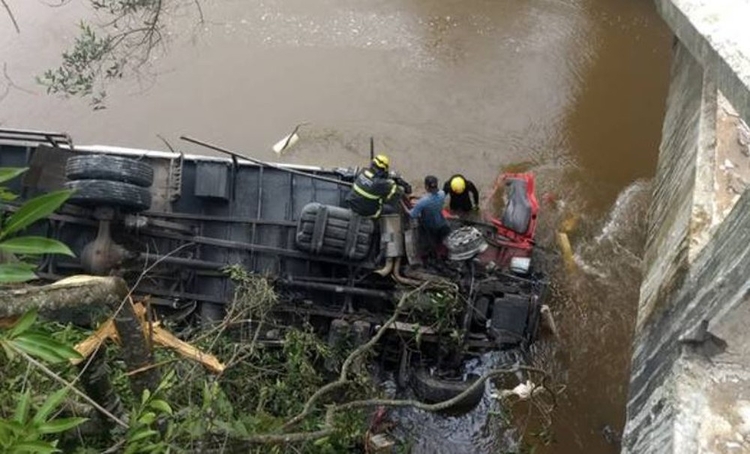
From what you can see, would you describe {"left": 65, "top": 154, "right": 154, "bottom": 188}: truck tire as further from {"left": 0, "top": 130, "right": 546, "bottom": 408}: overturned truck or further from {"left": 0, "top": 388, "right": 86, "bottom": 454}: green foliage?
{"left": 0, "top": 388, "right": 86, "bottom": 454}: green foliage

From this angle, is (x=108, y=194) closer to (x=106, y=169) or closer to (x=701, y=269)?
(x=106, y=169)

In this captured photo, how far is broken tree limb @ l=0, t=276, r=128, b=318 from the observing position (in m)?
2.65

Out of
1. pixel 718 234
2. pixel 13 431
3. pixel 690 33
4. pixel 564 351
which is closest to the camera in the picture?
pixel 13 431

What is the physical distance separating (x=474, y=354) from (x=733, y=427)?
295cm

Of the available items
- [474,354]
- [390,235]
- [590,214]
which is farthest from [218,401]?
[590,214]

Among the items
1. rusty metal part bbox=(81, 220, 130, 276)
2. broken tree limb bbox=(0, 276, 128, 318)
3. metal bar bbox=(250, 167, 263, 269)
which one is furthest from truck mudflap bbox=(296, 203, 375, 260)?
broken tree limb bbox=(0, 276, 128, 318)

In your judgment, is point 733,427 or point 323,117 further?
point 323,117

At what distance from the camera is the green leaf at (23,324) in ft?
8.05

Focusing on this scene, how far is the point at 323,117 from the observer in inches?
401

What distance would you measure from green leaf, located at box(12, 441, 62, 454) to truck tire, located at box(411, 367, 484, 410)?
15.7 ft

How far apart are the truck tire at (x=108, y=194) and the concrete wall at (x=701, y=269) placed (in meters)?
4.67

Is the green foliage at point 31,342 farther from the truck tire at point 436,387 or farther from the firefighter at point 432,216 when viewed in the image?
the firefighter at point 432,216

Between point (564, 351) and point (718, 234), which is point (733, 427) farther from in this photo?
point (564, 351)

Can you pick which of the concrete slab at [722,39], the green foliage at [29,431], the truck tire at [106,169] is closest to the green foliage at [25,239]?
the green foliage at [29,431]
